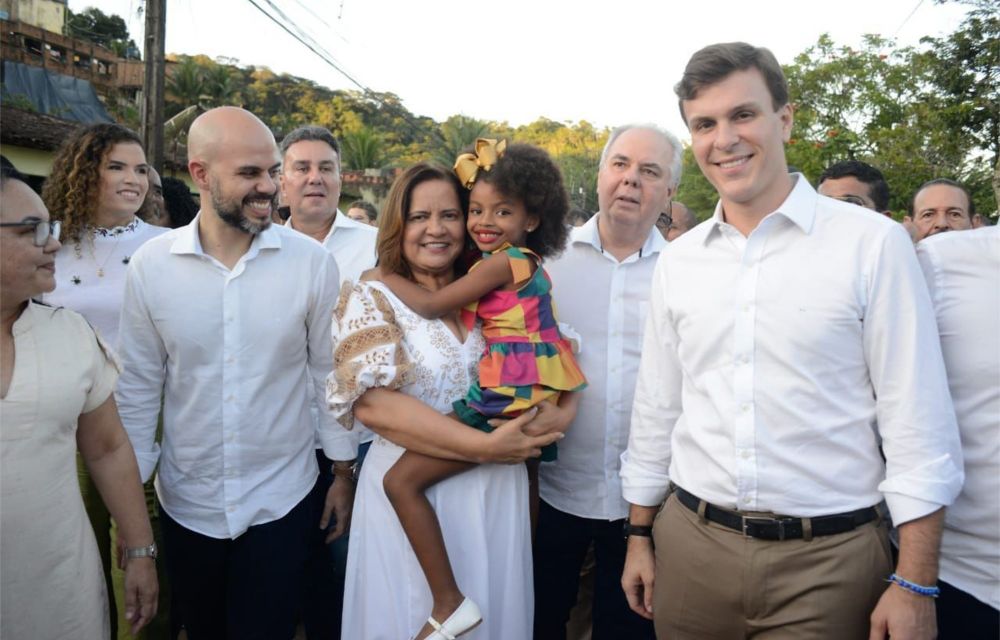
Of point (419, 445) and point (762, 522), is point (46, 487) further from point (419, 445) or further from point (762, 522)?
point (762, 522)

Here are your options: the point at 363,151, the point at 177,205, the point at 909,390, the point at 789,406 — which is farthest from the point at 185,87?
the point at 909,390

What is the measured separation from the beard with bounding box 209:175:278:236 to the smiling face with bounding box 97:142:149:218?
0.98 metres

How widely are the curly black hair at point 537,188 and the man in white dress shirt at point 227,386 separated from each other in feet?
2.99

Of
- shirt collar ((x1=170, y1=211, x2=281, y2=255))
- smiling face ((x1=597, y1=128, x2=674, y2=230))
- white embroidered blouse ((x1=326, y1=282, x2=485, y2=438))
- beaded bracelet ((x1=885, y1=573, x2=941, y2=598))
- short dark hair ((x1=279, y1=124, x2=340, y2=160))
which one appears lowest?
beaded bracelet ((x1=885, y1=573, x2=941, y2=598))

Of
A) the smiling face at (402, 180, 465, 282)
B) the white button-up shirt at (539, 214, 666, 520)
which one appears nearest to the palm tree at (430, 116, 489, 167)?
the white button-up shirt at (539, 214, 666, 520)

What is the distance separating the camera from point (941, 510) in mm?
1824

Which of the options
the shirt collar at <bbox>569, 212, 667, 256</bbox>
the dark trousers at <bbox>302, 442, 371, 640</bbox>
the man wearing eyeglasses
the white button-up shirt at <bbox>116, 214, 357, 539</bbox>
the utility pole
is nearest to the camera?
the white button-up shirt at <bbox>116, 214, 357, 539</bbox>

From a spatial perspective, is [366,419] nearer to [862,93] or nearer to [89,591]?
[89,591]

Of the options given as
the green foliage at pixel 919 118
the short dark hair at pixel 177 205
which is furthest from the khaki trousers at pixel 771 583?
the green foliage at pixel 919 118

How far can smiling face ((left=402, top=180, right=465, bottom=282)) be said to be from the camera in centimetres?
253

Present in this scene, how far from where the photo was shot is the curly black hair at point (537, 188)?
2623 mm

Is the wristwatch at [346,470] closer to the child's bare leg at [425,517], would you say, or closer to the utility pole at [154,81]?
the child's bare leg at [425,517]

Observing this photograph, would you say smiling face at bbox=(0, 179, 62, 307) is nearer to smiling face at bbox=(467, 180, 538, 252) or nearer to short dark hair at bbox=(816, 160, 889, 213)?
Result: smiling face at bbox=(467, 180, 538, 252)

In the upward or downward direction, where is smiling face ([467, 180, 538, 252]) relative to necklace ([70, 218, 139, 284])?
upward
